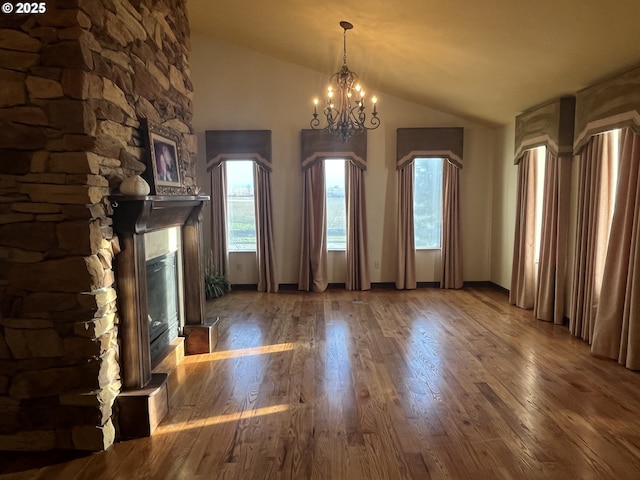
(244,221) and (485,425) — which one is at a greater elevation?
(244,221)

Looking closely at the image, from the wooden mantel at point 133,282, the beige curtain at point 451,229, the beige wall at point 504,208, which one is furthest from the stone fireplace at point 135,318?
the beige wall at point 504,208

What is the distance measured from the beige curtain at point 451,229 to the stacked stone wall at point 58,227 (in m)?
4.96

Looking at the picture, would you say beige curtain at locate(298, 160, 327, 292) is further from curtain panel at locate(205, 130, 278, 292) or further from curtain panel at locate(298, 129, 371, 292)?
curtain panel at locate(205, 130, 278, 292)

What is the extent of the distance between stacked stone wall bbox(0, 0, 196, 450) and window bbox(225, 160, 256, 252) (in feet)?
12.6

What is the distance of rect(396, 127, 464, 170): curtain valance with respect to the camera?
6.08m

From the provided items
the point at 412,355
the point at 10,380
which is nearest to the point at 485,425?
the point at 412,355

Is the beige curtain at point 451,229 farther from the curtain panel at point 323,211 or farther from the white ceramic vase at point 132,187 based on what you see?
the white ceramic vase at point 132,187

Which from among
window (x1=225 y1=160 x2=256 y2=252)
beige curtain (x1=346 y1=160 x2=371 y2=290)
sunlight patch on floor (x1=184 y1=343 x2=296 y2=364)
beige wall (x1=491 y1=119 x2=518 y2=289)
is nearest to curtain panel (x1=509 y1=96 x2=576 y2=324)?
beige wall (x1=491 y1=119 x2=518 y2=289)

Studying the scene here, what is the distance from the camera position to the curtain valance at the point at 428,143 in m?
6.08

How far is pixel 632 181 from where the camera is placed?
129 inches

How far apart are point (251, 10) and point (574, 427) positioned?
15.6ft

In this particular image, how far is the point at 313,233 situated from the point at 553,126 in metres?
3.38

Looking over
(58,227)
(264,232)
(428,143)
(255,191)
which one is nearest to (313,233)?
(264,232)

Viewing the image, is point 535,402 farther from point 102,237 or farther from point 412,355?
point 102,237
